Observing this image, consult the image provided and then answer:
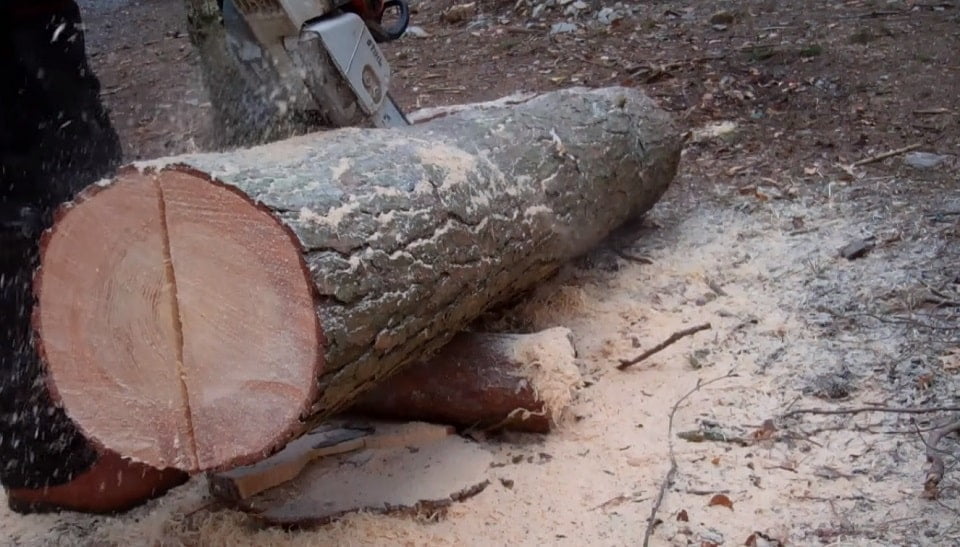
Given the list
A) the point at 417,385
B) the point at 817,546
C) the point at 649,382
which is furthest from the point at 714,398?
the point at 417,385

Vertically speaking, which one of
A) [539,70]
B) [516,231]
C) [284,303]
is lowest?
[539,70]

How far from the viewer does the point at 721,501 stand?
206 cm

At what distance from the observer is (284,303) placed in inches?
70.9

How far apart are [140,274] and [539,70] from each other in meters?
3.97

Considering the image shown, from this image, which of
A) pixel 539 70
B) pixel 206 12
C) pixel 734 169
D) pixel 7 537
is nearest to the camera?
pixel 7 537

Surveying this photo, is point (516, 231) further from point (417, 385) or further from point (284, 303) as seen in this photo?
point (284, 303)

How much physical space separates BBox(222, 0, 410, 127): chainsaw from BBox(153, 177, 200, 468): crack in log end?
1.00 m

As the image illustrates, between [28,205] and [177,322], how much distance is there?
0.68 metres

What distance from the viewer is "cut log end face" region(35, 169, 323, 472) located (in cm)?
181

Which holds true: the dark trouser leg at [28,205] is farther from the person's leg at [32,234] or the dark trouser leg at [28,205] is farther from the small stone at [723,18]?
the small stone at [723,18]

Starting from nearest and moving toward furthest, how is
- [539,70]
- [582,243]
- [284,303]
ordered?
[284,303] → [582,243] → [539,70]

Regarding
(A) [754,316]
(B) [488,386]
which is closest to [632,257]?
(A) [754,316]

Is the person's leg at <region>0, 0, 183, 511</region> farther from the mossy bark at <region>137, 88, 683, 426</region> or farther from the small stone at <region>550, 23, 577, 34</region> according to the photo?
the small stone at <region>550, 23, 577, 34</region>

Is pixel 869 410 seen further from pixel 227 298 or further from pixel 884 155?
pixel 884 155
